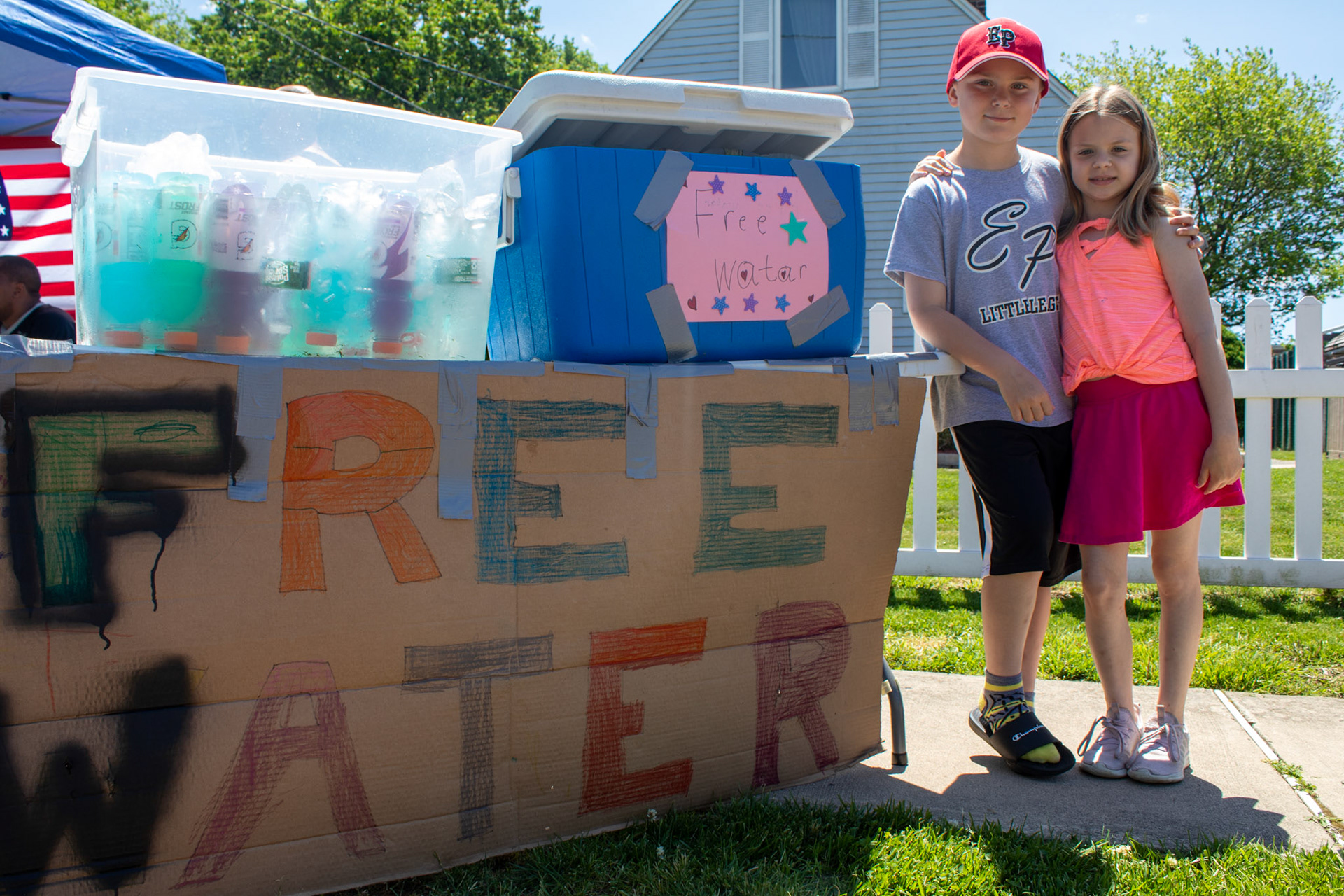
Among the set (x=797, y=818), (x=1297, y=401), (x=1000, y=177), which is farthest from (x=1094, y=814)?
(x=1297, y=401)

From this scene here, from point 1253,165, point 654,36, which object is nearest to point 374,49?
point 654,36

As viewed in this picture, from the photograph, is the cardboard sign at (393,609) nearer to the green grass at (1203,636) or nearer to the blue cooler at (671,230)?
the blue cooler at (671,230)

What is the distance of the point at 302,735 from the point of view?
5.06ft

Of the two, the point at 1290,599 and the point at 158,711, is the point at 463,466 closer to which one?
the point at 158,711

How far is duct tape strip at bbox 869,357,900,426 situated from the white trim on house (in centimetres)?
1047

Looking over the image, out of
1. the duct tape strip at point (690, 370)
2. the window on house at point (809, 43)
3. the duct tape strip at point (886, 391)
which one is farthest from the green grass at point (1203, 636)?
the window on house at point (809, 43)

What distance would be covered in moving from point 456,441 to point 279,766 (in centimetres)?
62

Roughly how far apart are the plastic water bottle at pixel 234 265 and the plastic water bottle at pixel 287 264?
0.02 meters

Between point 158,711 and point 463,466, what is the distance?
0.61 m

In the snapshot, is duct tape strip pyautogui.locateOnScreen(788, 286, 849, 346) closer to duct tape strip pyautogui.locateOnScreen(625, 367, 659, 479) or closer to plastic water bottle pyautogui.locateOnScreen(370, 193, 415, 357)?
duct tape strip pyautogui.locateOnScreen(625, 367, 659, 479)

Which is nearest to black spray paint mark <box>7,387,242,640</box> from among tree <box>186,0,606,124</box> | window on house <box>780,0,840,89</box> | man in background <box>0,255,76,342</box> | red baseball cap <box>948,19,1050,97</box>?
red baseball cap <box>948,19,1050,97</box>

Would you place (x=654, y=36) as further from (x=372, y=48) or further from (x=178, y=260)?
(x=372, y=48)

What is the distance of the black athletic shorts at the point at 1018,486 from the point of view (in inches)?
81.5

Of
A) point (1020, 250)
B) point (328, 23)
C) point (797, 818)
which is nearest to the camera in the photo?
point (797, 818)
